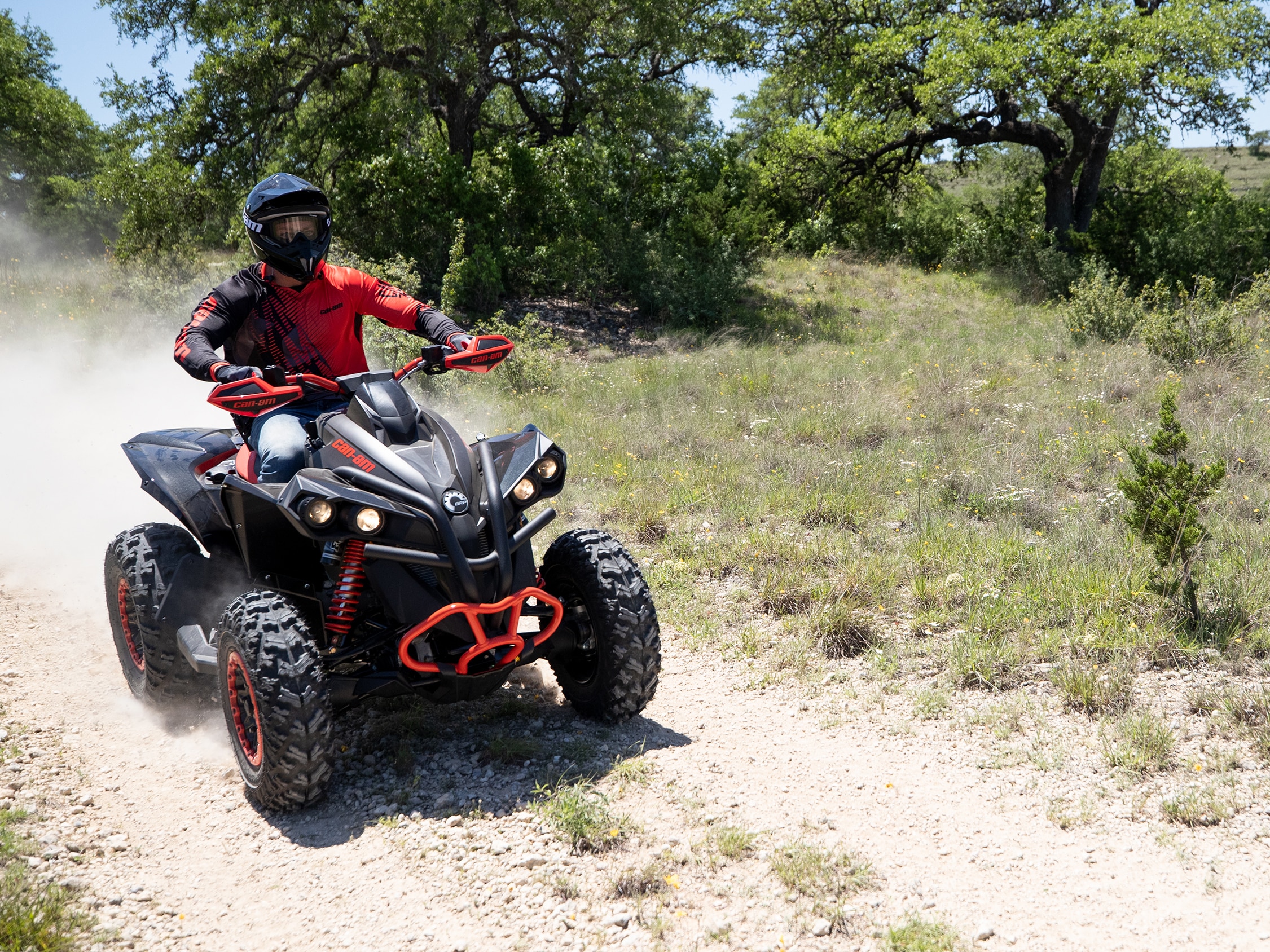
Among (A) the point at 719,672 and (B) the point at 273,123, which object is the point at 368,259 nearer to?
(B) the point at 273,123

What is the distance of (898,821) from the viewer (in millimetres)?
3582

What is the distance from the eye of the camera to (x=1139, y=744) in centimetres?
395

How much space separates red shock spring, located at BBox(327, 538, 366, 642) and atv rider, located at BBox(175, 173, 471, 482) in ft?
1.41

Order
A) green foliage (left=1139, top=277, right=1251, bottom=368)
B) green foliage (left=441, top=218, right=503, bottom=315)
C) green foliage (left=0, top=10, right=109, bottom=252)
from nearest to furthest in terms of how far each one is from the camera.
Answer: green foliage (left=1139, top=277, right=1251, bottom=368) < green foliage (left=441, top=218, right=503, bottom=315) < green foliage (left=0, top=10, right=109, bottom=252)

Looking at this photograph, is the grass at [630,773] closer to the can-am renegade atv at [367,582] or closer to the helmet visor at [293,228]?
the can-am renegade atv at [367,582]

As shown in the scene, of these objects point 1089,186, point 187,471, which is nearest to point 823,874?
point 187,471

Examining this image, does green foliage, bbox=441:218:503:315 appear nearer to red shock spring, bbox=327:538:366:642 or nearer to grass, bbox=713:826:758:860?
red shock spring, bbox=327:538:366:642

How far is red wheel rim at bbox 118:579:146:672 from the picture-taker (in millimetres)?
4613

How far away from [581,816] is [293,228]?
282cm

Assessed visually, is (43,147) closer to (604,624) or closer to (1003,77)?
(1003,77)

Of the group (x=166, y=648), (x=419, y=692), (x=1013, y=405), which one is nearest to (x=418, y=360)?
(x=419, y=692)

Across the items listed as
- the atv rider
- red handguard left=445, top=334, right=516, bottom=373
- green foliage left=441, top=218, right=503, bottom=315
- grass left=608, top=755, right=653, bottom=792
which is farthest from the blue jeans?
green foliage left=441, top=218, right=503, bottom=315

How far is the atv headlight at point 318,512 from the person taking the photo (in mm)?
3365

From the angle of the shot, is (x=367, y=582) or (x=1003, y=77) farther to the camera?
(x=1003, y=77)
